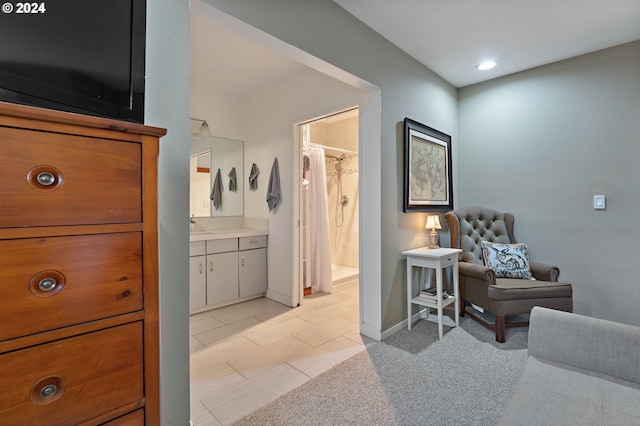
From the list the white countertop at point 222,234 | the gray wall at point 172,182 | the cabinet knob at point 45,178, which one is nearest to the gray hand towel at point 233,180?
the white countertop at point 222,234

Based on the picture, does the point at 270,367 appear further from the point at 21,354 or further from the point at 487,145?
the point at 487,145

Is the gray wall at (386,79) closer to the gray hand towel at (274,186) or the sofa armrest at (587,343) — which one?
the sofa armrest at (587,343)

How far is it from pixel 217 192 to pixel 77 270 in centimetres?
323

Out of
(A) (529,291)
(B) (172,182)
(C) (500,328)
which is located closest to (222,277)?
(B) (172,182)

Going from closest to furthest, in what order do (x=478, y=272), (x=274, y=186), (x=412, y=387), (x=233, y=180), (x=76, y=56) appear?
(x=76, y=56), (x=412, y=387), (x=478, y=272), (x=274, y=186), (x=233, y=180)

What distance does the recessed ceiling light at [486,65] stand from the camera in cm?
299

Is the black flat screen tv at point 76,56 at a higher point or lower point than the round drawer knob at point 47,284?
higher

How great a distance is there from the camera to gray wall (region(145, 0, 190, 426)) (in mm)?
1303

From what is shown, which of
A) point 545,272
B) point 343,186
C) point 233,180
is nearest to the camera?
point 545,272

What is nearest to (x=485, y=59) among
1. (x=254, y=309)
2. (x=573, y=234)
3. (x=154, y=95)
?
(x=573, y=234)

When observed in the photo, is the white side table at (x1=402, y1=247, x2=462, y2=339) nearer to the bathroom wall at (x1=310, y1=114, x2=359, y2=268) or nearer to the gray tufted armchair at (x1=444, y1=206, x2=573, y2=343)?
the gray tufted armchair at (x1=444, y1=206, x2=573, y2=343)

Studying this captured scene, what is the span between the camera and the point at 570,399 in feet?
3.53

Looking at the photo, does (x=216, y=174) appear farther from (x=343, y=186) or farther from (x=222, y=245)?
(x=343, y=186)

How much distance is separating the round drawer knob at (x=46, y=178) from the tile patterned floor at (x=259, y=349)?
151cm
